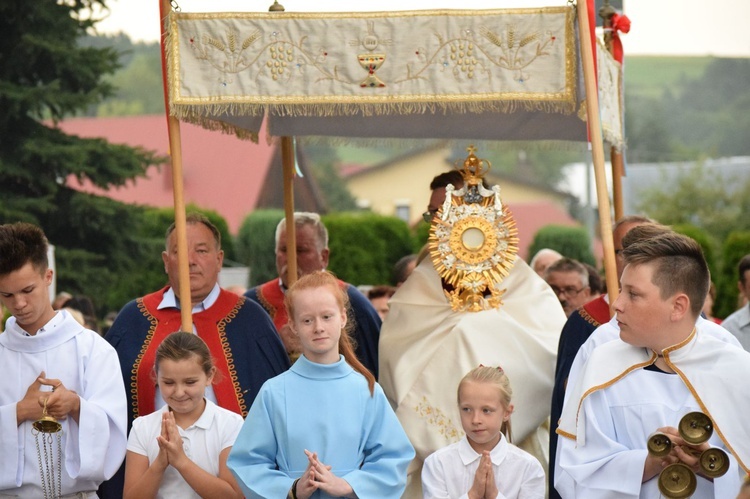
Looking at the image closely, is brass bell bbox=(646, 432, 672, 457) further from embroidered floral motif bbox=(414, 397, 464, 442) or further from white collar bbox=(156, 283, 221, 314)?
white collar bbox=(156, 283, 221, 314)

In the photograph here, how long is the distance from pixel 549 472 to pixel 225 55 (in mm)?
2632

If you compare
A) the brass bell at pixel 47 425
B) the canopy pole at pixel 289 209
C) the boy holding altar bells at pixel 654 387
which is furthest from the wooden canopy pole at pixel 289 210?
the boy holding altar bells at pixel 654 387

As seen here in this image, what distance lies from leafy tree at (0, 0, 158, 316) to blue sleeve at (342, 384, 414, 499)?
43.0 ft

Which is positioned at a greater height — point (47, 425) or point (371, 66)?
point (371, 66)

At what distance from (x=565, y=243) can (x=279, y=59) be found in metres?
26.1

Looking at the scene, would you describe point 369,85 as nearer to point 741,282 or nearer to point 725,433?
point 725,433

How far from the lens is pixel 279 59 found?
19.4 ft

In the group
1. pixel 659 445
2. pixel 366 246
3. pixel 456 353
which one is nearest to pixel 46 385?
pixel 456 353

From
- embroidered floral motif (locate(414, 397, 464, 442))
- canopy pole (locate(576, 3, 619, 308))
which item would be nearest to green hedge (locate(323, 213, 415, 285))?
embroidered floral motif (locate(414, 397, 464, 442))

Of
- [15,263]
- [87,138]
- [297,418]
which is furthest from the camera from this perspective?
[87,138]

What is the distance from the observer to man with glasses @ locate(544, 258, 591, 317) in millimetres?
8070

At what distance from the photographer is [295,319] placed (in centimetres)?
484

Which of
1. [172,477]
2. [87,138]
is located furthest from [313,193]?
[172,477]

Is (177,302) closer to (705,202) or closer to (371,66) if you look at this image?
(371,66)
